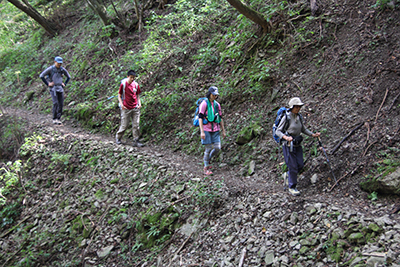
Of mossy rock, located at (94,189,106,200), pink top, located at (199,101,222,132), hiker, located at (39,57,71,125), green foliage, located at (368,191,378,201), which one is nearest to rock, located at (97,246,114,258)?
mossy rock, located at (94,189,106,200)

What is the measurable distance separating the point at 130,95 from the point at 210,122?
3.14 metres

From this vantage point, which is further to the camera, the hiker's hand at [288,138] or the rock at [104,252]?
the rock at [104,252]

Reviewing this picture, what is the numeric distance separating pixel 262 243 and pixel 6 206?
818cm

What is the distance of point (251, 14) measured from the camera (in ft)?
25.8

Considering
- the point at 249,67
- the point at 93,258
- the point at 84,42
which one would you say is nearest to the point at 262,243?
the point at 93,258

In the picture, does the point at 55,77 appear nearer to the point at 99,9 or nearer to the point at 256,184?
the point at 99,9

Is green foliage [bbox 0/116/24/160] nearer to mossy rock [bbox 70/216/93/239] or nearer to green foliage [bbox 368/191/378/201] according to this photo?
mossy rock [bbox 70/216/93/239]

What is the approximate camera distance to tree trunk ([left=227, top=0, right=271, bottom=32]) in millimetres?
7317

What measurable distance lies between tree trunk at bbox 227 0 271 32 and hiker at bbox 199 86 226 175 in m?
2.71

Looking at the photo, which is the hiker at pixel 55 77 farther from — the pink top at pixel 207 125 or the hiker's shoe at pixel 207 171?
the hiker's shoe at pixel 207 171

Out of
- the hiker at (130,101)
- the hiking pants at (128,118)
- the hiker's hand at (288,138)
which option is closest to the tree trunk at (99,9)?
the hiker at (130,101)

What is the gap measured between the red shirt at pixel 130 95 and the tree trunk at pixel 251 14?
11.9 feet

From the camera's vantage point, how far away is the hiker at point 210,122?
6195 mm

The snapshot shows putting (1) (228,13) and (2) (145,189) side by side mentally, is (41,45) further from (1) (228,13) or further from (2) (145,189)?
(2) (145,189)
